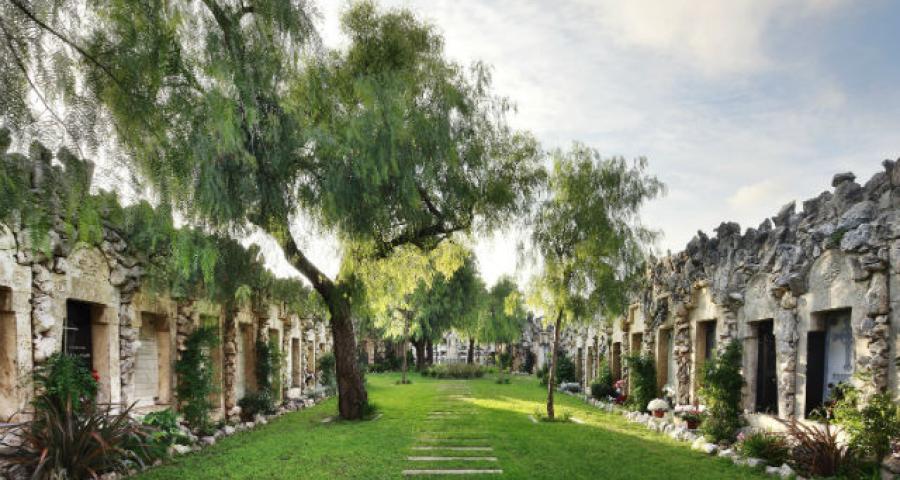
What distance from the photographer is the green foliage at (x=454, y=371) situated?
1313 inches

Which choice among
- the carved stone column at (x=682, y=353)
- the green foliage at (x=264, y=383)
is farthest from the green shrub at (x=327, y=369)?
the carved stone column at (x=682, y=353)

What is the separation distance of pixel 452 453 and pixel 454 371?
2365 cm

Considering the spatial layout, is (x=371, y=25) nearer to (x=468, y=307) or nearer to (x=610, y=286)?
(x=610, y=286)

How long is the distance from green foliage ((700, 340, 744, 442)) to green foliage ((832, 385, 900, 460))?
10.5 feet

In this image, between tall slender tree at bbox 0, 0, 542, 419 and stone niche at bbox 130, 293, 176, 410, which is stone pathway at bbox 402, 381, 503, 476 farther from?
stone niche at bbox 130, 293, 176, 410

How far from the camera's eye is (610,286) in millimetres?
14562

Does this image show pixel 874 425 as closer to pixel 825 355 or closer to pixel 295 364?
pixel 825 355

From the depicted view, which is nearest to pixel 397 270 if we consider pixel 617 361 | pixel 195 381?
pixel 195 381

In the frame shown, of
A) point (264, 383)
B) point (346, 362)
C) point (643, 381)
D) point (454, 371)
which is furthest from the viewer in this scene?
point (454, 371)

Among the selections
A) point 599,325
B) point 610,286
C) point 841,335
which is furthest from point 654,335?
point 841,335

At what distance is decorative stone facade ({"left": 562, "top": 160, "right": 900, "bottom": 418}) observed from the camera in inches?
301

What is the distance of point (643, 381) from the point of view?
1540cm

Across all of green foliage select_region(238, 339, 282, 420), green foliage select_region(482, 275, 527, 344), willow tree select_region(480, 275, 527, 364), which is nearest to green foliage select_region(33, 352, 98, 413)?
green foliage select_region(238, 339, 282, 420)

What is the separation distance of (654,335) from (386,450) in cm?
836
